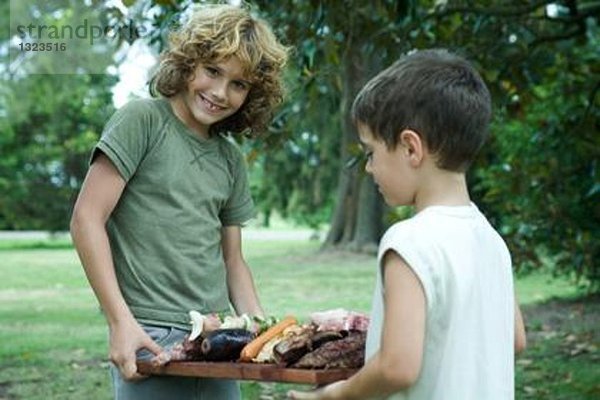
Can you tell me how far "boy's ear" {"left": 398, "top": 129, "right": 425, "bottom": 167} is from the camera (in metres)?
2.00

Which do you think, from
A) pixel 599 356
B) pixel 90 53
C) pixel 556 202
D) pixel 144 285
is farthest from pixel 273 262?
pixel 144 285

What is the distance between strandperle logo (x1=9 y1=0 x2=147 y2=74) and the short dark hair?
3615 millimetres

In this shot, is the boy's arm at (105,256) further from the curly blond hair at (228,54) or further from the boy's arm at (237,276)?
the boy's arm at (237,276)

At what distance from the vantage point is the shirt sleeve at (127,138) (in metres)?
2.58

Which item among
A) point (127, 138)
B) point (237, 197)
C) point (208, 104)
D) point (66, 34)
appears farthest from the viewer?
point (66, 34)

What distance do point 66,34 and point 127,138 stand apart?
10.2 metres

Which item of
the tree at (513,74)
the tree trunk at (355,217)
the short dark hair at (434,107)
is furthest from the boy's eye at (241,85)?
the tree trunk at (355,217)

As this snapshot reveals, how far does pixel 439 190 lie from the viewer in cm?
205

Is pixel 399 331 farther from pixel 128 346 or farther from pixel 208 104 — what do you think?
pixel 208 104

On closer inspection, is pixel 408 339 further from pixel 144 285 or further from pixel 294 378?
pixel 144 285

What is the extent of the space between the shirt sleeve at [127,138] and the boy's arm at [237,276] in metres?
0.41

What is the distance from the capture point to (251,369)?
2199 millimetres

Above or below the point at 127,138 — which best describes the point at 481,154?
below

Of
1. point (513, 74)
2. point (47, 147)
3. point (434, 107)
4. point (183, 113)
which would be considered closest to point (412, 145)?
point (434, 107)
